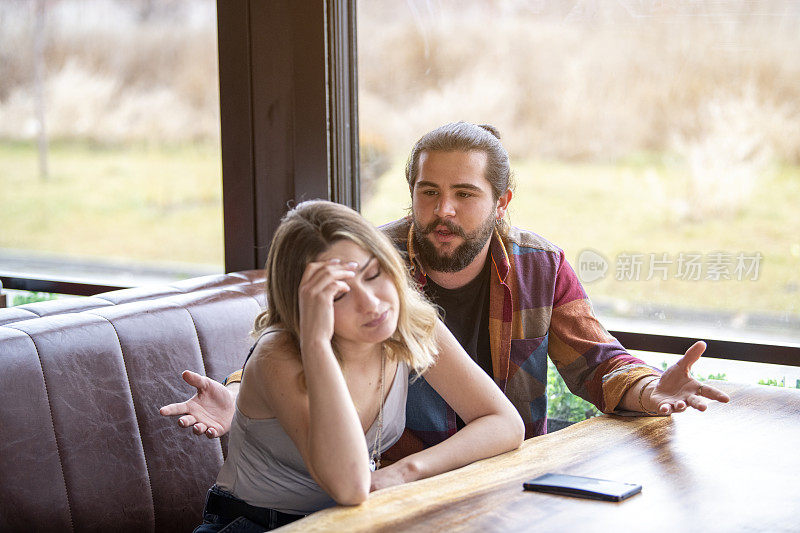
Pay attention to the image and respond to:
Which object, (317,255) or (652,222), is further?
(652,222)

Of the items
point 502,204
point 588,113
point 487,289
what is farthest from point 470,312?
point 588,113

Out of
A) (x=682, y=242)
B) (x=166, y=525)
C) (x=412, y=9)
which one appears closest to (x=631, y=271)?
(x=682, y=242)

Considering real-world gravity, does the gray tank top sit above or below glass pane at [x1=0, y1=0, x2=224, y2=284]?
below

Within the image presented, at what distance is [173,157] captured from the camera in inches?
152

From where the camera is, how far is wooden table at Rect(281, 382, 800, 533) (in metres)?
1.32

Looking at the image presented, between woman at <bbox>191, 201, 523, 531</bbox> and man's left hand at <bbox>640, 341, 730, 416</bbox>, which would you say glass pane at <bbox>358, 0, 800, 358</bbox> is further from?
woman at <bbox>191, 201, 523, 531</bbox>

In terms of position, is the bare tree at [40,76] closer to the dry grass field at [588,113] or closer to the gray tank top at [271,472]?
the dry grass field at [588,113]

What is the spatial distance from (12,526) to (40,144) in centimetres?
299

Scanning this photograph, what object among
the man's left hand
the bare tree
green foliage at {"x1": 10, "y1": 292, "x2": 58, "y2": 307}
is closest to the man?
the man's left hand

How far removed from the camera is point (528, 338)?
233cm

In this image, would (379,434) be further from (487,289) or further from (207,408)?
(487,289)

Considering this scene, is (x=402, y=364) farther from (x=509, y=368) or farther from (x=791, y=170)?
(x=791, y=170)

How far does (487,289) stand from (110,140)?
2472 millimetres

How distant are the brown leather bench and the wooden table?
0.83m
